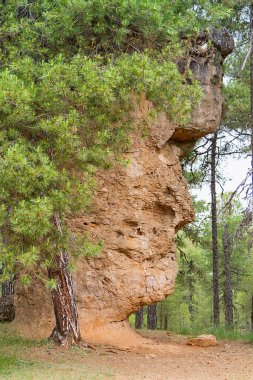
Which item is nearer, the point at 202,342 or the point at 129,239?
the point at 202,342

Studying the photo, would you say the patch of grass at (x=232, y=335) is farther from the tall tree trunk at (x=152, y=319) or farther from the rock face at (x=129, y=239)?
the tall tree trunk at (x=152, y=319)

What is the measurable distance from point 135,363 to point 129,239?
3.70 metres

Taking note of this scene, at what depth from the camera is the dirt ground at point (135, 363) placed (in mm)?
7254

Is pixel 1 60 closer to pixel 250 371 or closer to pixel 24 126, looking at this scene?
pixel 24 126

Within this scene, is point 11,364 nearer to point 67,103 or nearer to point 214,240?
point 67,103

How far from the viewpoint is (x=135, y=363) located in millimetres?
8570

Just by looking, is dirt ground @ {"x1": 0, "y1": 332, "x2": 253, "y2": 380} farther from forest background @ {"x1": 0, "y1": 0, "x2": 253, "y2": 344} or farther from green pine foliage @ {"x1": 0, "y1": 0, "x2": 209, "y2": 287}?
green pine foliage @ {"x1": 0, "y1": 0, "x2": 209, "y2": 287}

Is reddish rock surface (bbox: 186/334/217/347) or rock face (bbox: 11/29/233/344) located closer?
rock face (bbox: 11/29/233/344)

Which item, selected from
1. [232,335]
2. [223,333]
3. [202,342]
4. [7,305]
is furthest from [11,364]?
[223,333]

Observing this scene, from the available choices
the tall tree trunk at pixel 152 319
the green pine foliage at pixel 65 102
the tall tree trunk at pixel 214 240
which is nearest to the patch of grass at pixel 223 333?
the tall tree trunk at pixel 214 240

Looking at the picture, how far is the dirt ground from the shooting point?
7.25 m

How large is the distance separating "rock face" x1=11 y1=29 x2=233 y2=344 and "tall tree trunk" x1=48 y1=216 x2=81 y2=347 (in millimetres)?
1337

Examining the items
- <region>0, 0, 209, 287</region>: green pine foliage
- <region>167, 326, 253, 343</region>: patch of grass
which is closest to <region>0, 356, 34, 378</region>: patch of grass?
<region>0, 0, 209, 287</region>: green pine foliage

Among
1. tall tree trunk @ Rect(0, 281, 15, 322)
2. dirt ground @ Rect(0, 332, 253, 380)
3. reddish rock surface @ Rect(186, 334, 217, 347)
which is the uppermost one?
tall tree trunk @ Rect(0, 281, 15, 322)
